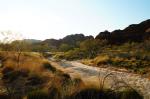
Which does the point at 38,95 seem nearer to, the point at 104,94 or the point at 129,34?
the point at 104,94

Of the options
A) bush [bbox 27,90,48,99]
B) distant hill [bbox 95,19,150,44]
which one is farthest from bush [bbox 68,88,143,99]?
distant hill [bbox 95,19,150,44]

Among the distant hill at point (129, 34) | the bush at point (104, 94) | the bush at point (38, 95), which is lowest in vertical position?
the bush at point (104, 94)

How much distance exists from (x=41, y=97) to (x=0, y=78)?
17.0ft

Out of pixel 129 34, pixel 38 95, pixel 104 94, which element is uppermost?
pixel 129 34

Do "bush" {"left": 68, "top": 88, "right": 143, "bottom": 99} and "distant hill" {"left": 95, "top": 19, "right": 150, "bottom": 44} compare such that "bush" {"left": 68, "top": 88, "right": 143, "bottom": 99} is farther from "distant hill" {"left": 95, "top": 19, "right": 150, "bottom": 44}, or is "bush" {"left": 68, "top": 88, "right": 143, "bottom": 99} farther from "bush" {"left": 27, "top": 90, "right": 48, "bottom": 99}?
"distant hill" {"left": 95, "top": 19, "right": 150, "bottom": 44}

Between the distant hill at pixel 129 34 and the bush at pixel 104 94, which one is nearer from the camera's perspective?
the bush at pixel 104 94

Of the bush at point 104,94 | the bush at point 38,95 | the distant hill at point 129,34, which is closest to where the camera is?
the bush at point 38,95

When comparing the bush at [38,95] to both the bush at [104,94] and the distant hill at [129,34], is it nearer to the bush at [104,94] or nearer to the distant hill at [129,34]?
the bush at [104,94]

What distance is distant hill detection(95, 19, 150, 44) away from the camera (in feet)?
332

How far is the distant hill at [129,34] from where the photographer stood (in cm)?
10121

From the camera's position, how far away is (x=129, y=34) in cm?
10625

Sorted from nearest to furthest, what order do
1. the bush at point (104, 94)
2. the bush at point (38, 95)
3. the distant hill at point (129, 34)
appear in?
the bush at point (38, 95)
the bush at point (104, 94)
the distant hill at point (129, 34)

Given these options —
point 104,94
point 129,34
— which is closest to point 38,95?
point 104,94

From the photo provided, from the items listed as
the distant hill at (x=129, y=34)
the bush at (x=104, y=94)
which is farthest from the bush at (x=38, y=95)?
the distant hill at (x=129, y=34)
